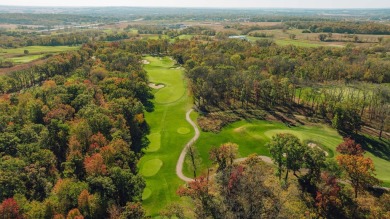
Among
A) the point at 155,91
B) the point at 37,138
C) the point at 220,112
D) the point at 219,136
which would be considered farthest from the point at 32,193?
the point at 155,91

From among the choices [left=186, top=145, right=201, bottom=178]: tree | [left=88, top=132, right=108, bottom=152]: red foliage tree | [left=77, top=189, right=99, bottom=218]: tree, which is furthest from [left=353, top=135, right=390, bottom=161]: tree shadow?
[left=77, top=189, right=99, bottom=218]: tree

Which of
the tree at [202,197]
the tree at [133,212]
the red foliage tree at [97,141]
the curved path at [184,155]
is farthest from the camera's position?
the curved path at [184,155]

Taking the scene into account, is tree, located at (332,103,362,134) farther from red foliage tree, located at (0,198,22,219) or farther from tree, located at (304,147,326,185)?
red foliage tree, located at (0,198,22,219)

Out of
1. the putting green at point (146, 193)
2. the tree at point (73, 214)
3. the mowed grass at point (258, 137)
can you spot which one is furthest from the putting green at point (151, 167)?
the tree at point (73, 214)

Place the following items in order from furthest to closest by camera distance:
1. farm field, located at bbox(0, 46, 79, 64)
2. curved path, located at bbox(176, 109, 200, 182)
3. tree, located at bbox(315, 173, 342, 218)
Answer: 1. farm field, located at bbox(0, 46, 79, 64)
2. curved path, located at bbox(176, 109, 200, 182)
3. tree, located at bbox(315, 173, 342, 218)

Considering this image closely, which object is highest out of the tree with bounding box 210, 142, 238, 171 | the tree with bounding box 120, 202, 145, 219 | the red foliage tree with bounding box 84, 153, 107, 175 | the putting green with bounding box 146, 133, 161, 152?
the red foliage tree with bounding box 84, 153, 107, 175

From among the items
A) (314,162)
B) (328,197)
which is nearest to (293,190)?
(328,197)

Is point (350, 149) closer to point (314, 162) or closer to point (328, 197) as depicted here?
point (314, 162)

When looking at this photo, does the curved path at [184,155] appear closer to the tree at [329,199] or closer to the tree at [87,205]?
the tree at [87,205]
